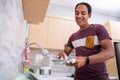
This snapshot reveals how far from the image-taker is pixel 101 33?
1.27 m

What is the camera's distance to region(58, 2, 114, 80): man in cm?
114

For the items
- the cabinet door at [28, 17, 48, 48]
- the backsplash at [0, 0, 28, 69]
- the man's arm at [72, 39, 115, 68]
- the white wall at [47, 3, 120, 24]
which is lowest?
the man's arm at [72, 39, 115, 68]

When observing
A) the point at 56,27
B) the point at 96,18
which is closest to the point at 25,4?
the point at 56,27

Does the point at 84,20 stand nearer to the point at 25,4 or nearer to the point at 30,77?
the point at 25,4

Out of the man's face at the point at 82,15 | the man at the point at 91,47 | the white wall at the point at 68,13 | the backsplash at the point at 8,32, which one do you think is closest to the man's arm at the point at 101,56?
the man at the point at 91,47

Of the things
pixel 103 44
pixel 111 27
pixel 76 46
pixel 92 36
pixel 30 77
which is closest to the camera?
pixel 30 77

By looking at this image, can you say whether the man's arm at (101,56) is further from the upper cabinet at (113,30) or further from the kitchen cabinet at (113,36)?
the upper cabinet at (113,30)

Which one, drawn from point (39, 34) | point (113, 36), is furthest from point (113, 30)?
point (39, 34)

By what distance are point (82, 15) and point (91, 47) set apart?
1.25 ft

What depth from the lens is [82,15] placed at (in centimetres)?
151

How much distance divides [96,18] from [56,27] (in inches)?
48.5

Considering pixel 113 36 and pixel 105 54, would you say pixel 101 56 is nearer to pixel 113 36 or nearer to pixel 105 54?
pixel 105 54

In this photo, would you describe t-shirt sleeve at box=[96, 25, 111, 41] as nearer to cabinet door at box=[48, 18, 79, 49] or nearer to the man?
the man

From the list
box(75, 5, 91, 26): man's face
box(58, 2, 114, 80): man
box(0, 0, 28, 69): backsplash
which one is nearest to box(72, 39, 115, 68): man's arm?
box(58, 2, 114, 80): man
